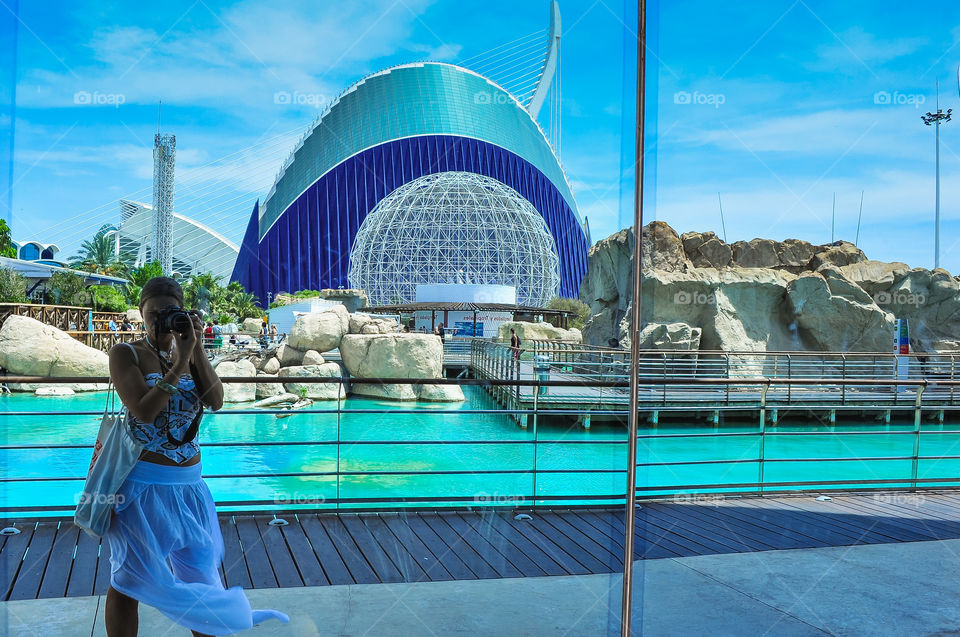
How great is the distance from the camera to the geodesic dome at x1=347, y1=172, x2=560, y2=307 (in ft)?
119

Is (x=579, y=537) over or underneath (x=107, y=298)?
underneath

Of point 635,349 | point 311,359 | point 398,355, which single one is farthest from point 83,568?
point 311,359

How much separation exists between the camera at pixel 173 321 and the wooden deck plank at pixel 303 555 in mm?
1159

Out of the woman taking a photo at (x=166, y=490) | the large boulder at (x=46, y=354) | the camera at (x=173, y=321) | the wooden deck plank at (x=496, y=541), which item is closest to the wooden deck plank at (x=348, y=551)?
the wooden deck plank at (x=496, y=541)

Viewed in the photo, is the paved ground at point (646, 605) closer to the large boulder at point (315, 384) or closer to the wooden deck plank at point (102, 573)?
the wooden deck plank at point (102, 573)

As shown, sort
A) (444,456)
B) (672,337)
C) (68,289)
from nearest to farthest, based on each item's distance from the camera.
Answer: (68,289) < (444,456) < (672,337)

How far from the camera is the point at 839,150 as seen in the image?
2.91 meters

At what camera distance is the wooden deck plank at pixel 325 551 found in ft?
7.21

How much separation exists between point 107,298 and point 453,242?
3600 cm

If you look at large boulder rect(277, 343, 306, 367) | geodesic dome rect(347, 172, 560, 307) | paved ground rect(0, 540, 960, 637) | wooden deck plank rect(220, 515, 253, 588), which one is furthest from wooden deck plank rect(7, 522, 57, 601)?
geodesic dome rect(347, 172, 560, 307)

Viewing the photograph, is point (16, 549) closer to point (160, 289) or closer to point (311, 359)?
point (160, 289)

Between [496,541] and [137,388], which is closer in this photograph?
[137,388]

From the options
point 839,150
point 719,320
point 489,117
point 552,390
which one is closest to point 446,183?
point 489,117

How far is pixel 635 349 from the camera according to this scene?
3.92ft
